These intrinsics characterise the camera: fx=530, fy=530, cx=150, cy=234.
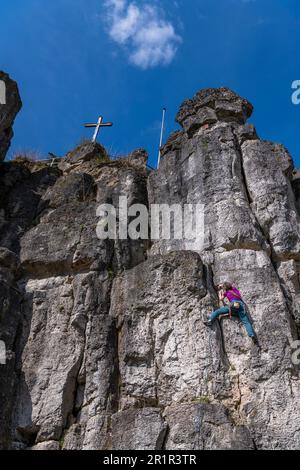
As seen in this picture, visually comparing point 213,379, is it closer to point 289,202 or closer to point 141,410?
point 141,410

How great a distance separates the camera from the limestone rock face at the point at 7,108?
19.2 m

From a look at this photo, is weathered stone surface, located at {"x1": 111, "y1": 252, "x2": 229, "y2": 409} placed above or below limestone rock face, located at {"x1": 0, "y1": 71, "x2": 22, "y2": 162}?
below

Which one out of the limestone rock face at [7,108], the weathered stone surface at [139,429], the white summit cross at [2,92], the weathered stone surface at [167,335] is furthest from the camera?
the limestone rock face at [7,108]

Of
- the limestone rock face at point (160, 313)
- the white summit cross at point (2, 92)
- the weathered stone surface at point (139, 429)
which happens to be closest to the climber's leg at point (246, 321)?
the limestone rock face at point (160, 313)

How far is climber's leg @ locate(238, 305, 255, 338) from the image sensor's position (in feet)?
40.2

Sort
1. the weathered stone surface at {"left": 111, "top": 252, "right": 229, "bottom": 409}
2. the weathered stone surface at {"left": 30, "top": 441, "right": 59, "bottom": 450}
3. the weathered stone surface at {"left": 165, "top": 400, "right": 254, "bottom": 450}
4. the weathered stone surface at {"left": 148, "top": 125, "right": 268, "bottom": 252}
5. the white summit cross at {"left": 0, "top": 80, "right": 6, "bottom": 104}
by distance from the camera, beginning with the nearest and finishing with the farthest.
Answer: the weathered stone surface at {"left": 165, "top": 400, "right": 254, "bottom": 450}
the weathered stone surface at {"left": 30, "top": 441, "right": 59, "bottom": 450}
the weathered stone surface at {"left": 111, "top": 252, "right": 229, "bottom": 409}
the weathered stone surface at {"left": 148, "top": 125, "right": 268, "bottom": 252}
the white summit cross at {"left": 0, "top": 80, "right": 6, "bottom": 104}

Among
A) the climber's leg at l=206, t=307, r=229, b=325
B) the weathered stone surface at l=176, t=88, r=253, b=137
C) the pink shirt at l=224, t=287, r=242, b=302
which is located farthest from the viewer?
the weathered stone surface at l=176, t=88, r=253, b=137

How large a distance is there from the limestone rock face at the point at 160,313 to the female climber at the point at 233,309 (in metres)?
0.22

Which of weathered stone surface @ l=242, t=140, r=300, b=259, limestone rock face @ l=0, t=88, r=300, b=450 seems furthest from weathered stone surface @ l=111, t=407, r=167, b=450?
weathered stone surface @ l=242, t=140, r=300, b=259

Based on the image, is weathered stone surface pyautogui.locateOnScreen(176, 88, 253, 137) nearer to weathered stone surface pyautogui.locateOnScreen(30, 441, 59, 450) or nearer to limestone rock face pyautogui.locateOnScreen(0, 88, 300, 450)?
limestone rock face pyautogui.locateOnScreen(0, 88, 300, 450)

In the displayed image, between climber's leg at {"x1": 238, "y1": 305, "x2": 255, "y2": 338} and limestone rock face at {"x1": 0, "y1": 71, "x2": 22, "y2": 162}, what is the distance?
11.0 meters

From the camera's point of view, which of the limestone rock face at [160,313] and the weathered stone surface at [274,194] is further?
the weathered stone surface at [274,194]

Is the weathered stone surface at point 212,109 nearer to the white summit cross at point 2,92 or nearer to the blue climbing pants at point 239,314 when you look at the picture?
the white summit cross at point 2,92
